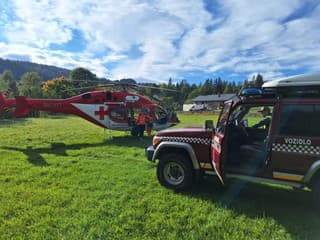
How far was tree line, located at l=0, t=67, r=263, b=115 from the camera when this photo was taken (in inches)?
549

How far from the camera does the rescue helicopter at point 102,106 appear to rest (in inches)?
479

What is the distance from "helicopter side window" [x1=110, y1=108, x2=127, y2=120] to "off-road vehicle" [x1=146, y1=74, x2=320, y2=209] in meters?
7.58

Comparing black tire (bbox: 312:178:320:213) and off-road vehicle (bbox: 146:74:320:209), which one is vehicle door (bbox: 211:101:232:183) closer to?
off-road vehicle (bbox: 146:74:320:209)

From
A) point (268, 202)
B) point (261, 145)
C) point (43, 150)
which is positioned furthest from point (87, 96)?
point (268, 202)

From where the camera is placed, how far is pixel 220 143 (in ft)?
13.6

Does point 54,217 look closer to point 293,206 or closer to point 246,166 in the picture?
point 246,166

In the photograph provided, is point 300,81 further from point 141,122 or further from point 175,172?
point 141,122

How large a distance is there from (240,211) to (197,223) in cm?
95

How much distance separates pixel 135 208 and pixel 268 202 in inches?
103

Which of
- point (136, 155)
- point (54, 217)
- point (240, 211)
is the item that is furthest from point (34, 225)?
point (136, 155)

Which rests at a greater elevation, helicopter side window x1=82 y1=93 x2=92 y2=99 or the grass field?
helicopter side window x1=82 y1=93 x2=92 y2=99

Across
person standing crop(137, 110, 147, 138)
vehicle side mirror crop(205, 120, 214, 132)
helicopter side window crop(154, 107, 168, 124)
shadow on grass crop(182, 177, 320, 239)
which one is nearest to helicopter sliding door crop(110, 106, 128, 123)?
person standing crop(137, 110, 147, 138)

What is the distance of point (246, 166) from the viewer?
459 cm

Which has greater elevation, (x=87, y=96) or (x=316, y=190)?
(x=87, y=96)
